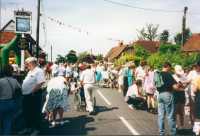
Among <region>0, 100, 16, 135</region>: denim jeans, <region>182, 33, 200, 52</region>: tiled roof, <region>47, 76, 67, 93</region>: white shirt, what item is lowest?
<region>0, 100, 16, 135</region>: denim jeans

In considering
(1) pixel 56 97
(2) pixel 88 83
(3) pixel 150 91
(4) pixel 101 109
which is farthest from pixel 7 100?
Answer: (4) pixel 101 109

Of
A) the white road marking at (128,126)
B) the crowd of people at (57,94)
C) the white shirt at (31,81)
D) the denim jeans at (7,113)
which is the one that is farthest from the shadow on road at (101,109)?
the denim jeans at (7,113)

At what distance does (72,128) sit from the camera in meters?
12.1

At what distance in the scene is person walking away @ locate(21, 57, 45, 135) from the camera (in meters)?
10.7

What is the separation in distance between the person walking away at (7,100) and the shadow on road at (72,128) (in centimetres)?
184

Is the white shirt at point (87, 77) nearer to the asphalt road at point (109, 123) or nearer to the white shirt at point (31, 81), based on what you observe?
the asphalt road at point (109, 123)

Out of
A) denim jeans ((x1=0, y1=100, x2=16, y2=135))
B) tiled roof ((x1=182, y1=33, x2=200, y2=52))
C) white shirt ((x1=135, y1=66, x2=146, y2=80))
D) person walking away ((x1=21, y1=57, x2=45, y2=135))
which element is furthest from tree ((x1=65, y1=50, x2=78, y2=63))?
tiled roof ((x1=182, y1=33, x2=200, y2=52))

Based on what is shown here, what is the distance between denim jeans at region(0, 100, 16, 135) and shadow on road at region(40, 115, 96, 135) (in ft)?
5.96

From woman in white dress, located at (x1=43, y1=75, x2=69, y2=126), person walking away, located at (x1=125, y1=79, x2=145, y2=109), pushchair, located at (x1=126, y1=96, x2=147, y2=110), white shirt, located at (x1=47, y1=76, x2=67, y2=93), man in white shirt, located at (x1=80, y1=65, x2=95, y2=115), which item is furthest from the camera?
pushchair, located at (x1=126, y1=96, x2=147, y2=110)

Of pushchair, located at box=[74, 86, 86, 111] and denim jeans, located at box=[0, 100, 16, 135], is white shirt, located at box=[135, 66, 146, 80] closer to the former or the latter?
pushchair, located at box=[74, 86, 86, 111]

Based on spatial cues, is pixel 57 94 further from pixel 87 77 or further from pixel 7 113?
pixel 7 113

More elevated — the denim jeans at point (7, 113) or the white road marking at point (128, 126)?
the denim jeans at point (7, 113)

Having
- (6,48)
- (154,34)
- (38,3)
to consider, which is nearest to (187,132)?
(6,48)

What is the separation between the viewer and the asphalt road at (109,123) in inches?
453
